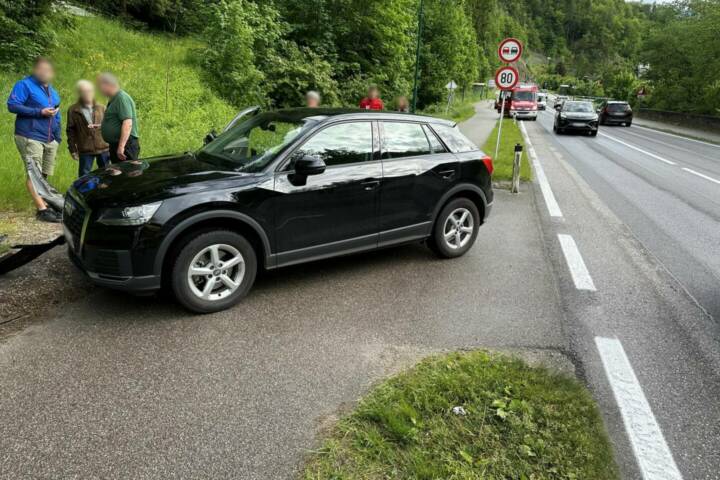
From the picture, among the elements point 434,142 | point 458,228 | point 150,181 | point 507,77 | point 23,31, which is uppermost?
point 23,31

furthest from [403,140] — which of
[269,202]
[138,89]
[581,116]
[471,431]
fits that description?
[581,116]

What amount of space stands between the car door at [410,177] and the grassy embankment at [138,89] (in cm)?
486

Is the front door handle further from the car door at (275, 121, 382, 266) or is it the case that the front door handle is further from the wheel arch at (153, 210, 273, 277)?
the wheel arch at (153, 210, 273, 277)

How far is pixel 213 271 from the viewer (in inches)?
170

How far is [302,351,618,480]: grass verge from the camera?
2607 millimetres

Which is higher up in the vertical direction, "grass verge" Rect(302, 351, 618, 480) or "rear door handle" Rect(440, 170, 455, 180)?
"rear door handle" Rect(440, 170, 455, 180)

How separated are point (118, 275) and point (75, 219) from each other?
0.74 meters

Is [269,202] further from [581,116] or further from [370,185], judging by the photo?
[581,116]

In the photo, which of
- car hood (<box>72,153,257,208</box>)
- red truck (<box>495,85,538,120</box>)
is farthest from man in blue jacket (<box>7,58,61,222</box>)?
red truck (<box>495,85,538,120</box>)

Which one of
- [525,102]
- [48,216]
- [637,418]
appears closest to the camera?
[637,418]

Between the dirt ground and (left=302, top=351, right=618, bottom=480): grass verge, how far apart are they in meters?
2.83

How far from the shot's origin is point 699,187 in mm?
12078

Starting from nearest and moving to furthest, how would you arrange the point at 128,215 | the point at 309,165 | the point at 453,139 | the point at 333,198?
the point at 128,215 < the point at 309,165 < the point at 333,198 < the point at 453,139

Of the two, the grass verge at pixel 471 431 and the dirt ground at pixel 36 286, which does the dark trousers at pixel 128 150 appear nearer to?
the dirt ground at pixel 36 286
